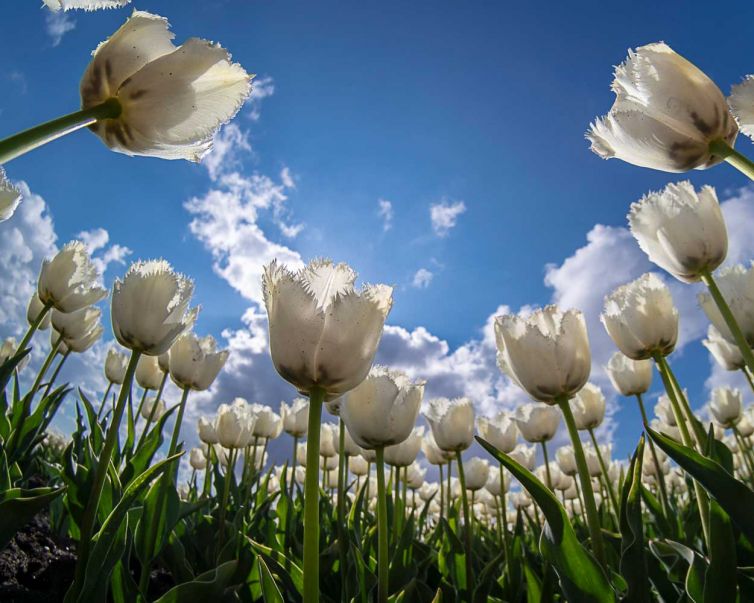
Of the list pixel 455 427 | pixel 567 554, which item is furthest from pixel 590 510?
pixel 455 427

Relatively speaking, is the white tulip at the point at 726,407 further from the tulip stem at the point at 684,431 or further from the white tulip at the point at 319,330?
the white tulip at the point at 319,330

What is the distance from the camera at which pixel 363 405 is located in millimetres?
2006

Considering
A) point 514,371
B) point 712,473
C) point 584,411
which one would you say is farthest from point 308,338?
point 584,411

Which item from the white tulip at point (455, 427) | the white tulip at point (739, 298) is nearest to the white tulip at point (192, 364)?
the white tulip at point (455, 427)

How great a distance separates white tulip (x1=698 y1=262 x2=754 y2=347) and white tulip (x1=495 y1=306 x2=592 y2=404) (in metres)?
0.95

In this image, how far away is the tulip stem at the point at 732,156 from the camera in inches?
49.1

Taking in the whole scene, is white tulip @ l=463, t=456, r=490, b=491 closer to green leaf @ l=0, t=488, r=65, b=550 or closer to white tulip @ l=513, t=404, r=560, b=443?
white tulip @ l=513, t=404, r=560, b=443

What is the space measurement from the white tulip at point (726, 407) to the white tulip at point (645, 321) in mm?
3576

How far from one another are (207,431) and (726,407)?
4960 millimetres

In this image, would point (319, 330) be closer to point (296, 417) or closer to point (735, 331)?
point (735, 331)

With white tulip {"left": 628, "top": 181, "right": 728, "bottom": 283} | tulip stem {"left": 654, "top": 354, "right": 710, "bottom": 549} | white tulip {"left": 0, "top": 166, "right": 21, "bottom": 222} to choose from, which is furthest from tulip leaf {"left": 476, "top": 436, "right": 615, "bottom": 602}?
white tulip {"left": 628, "top": 181, "right": 728, "bottom": 283}

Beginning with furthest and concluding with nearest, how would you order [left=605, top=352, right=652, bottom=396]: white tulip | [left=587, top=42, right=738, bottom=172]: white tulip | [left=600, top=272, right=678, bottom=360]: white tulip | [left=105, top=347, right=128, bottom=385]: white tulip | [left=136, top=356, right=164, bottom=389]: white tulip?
1. [left=105, top=347, right=128, bottom=385]: white tulip
2. [left=136, top=356, right=164, bottom=389]: white tulip
3. [left=605, top=352, right=652, bottom=396]: white tulip
4. [left=600, top=272, right=678, bottom=360]: white tulip
5. [left=587, top=42, right=738, bottom=172]: white tulip

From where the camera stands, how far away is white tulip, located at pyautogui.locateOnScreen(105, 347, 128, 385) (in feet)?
15.5

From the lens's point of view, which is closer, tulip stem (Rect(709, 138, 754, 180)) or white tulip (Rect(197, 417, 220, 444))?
tulip stem (Rect(709, 138, 754, 180))
